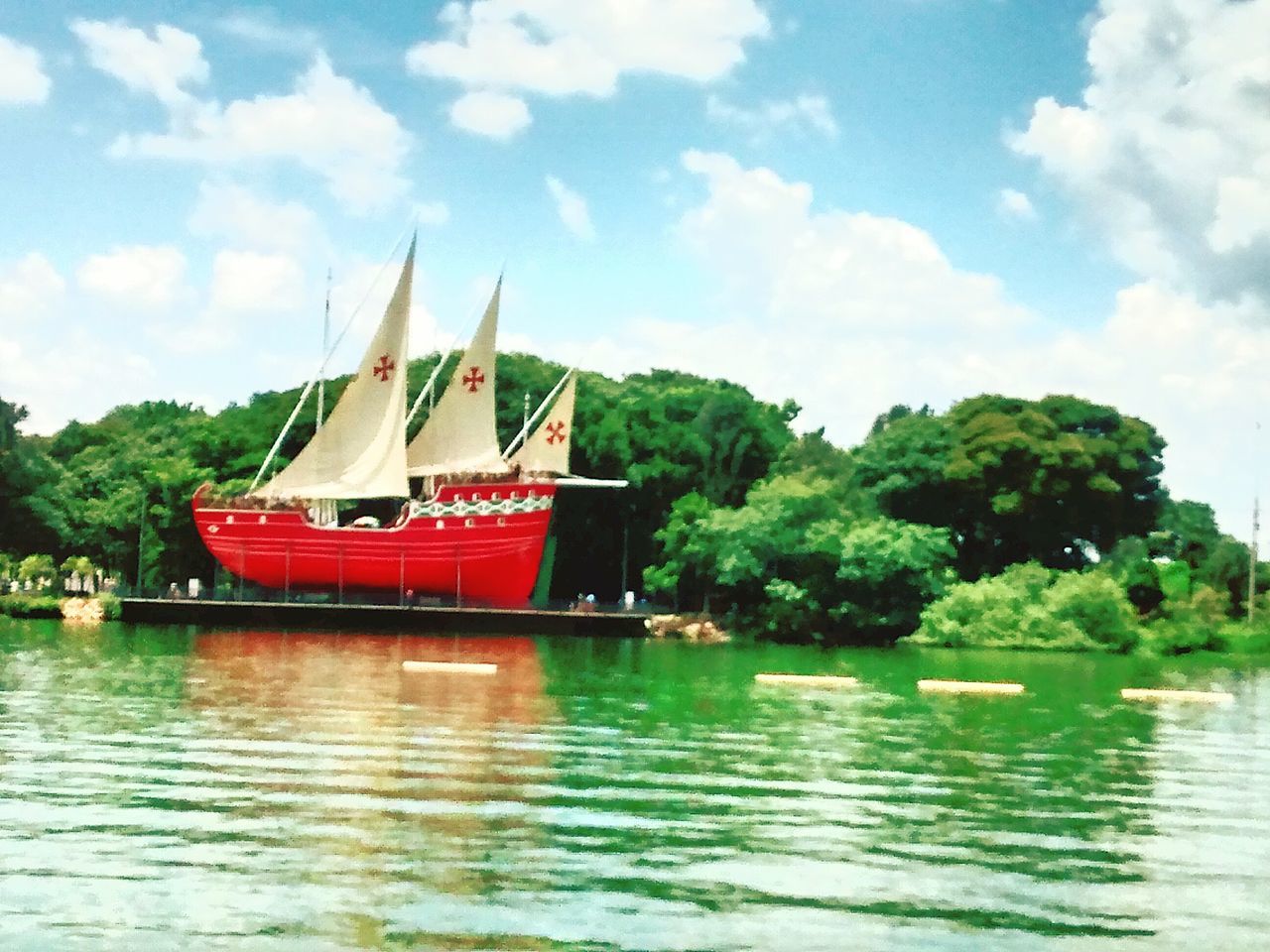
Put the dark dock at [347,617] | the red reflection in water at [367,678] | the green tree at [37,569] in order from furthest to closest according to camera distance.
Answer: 1. the green tree at [37,569]
2. the dark dock at [347,617]
3. the red reflection in water at [367,678]

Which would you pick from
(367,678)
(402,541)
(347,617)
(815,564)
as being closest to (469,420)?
(402,541)

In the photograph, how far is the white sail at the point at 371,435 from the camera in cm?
5800

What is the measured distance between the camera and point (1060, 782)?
1909cm

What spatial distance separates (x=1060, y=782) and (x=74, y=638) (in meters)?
30.0

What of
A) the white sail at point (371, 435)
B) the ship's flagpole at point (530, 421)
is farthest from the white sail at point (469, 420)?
the ship's flagpole at point (530, 421)

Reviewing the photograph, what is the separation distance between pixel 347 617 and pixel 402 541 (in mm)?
5490

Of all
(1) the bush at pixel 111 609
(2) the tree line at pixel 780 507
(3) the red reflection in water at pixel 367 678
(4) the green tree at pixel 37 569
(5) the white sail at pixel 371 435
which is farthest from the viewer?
(4) the green tree at pixel 37 569

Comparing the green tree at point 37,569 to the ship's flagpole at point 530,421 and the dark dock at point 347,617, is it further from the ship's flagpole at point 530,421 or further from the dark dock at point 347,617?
the ship's flagpole at point 530,421

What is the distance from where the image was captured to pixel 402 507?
198 ft

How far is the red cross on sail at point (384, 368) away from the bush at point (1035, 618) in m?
19.9

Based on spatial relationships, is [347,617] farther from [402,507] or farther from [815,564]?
[815,564]

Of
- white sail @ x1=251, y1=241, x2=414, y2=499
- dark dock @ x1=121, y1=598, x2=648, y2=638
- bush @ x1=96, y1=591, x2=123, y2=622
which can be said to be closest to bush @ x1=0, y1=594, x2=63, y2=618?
bush @ x1=96, y1=591, x2=123, y2=622

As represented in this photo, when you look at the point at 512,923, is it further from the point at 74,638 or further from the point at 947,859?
the point at 74,638

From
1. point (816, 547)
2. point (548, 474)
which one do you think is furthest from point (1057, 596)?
point (548, 474)
